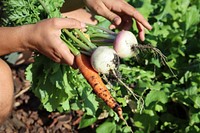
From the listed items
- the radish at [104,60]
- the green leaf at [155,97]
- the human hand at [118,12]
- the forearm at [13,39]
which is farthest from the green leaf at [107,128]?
the forearm at [13,39]

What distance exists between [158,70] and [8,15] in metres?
1.02

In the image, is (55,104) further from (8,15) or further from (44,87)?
(8,15)

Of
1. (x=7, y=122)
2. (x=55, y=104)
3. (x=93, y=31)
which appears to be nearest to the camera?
(x=93, y=31)

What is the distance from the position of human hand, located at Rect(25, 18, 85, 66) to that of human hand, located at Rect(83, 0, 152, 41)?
39 centimetres

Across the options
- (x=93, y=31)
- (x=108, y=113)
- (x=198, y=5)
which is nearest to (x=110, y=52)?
(x=93, y=31)

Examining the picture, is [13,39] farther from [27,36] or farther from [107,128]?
[107,128]

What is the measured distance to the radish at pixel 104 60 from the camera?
2148mm

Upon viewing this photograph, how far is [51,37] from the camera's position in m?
2.08

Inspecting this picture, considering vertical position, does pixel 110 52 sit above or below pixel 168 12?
above

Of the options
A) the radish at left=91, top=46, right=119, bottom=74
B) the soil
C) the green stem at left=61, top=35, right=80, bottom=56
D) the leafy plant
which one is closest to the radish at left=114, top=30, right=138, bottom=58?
the radish at left=91, top=46, right=119, bottom=74

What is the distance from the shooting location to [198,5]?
137 inches

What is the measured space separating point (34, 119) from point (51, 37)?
1.15 m

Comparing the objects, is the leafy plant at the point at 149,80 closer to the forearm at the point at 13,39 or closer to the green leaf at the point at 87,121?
the green leaf at the point at 87,121

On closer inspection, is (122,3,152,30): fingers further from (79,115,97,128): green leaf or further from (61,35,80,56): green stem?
(79,115,97,128): green leaf
